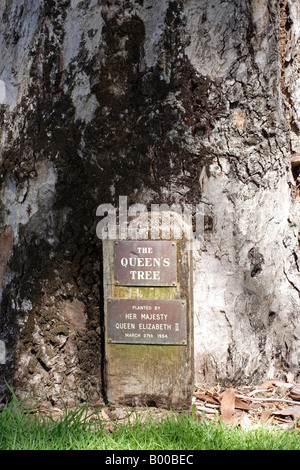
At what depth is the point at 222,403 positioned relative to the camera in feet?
→ 8.42

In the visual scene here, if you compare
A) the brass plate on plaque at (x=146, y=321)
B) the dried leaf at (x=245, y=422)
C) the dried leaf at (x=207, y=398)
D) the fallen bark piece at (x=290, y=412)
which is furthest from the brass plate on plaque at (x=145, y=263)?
the fallen bark piece at (x=290, y=412)

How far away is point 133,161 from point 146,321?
93 cm

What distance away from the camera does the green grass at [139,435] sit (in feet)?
7.07

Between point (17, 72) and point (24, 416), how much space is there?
81.0 inches

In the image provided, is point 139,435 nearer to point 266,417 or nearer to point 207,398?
point 207,398

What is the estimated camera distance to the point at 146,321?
8.46ft

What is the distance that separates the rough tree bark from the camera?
2617mm

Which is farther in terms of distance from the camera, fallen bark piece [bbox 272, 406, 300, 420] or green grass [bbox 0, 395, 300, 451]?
fallen bark piece [bbox 272, 406, 300, 420]

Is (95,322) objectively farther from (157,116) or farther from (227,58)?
(227,58)

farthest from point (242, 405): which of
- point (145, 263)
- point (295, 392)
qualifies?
point (145, 263)

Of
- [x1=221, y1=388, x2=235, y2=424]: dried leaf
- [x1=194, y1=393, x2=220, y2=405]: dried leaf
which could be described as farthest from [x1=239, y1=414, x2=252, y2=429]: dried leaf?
[x1=194, y1=393, x2=220, y2=405]: dried leaf

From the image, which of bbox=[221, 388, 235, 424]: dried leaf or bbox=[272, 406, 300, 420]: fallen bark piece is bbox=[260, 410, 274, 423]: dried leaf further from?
bbox=[221, 388, 235, 424]: dried leaf

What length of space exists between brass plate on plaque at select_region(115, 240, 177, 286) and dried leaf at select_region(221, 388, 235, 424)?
73 centimetres
